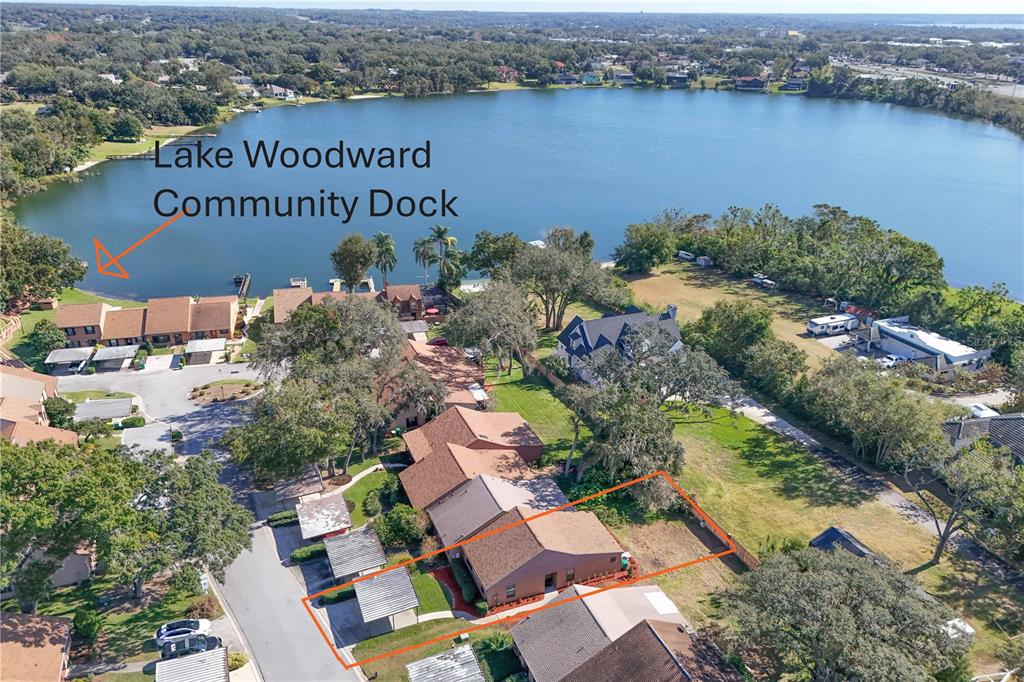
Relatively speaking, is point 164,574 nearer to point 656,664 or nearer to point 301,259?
point 656,664

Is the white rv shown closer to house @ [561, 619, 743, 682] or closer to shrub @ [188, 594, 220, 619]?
house @ [561, 619, 743, 682]

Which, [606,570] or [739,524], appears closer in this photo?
[606,570]

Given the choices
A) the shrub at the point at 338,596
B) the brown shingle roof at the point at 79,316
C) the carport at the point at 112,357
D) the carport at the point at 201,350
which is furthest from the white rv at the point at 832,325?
the brown shingle roof at the point at 79,316

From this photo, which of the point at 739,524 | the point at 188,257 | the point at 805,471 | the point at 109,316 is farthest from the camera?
the point at 188,257

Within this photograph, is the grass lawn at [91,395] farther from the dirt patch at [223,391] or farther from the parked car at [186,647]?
the parked car at [186,647]

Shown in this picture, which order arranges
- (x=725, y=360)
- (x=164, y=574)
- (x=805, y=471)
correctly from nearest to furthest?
(x=164, y=574) → (x=805, y=471) → (x=725, y=360)

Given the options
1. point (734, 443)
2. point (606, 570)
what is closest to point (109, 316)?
point (606, 570)

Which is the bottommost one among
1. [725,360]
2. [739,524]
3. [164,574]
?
[164,574]
